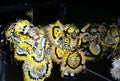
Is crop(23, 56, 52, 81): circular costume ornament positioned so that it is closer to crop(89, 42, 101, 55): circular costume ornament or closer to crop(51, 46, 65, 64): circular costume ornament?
crop(51, 46, 65, 64): circular costume ornament

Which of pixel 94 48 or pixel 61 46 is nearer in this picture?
pixel 61 46

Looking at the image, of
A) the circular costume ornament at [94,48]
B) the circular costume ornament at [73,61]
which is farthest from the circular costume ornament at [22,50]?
the circular costume ornament at [94,48]

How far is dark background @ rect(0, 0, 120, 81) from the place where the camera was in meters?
1.87

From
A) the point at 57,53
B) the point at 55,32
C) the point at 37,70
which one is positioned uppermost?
the point at 55,32

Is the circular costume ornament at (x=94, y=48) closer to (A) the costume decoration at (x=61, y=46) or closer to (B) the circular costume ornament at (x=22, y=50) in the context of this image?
(A) the costume decoration at (x=61, y=46)

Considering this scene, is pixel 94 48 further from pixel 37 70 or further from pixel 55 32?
pixel 37 70

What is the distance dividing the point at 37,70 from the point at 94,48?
52 centimetres

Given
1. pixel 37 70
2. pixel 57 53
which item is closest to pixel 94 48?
pixel 57 53

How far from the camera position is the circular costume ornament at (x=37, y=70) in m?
1.92

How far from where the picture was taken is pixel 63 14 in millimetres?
2031

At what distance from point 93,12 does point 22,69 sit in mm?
711

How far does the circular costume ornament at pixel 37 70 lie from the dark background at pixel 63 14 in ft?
0.12

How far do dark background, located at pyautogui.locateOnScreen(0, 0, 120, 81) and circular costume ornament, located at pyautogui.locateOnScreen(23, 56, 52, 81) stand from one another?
0.12 ft

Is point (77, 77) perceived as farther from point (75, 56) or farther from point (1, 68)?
point (1, 68)
